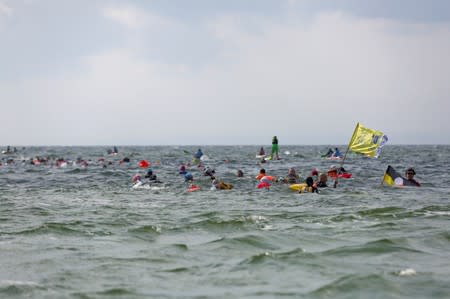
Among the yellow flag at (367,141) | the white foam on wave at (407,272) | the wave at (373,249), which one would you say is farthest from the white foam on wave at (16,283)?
the yellow flag at (367,141)

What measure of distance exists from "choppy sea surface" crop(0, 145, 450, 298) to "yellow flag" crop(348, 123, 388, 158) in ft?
5.32

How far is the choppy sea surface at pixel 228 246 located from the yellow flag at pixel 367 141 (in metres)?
1.62

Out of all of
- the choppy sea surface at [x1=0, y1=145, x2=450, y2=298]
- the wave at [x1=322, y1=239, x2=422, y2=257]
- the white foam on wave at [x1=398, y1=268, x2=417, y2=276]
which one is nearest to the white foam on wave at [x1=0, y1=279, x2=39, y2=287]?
the choppy sea surface at [x1=0, y1=145, x2=450, y2=298]

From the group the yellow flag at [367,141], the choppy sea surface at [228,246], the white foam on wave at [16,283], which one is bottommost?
the white foam on wave at [16,283]

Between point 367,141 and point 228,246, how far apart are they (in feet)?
32.0

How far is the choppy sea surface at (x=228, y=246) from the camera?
823 cm

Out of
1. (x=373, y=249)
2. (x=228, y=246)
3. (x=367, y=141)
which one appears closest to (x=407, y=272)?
(x=373, y=249)

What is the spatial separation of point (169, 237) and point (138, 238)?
672 mm

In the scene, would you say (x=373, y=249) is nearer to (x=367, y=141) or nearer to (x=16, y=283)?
(x=16, y=283)

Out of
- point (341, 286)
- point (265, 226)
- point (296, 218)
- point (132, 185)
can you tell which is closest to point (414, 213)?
point (296, 218)

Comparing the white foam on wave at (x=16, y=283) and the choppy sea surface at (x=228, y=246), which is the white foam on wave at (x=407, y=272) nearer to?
the choppy sea surface at (x=228, y=246)

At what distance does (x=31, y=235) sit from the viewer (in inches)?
496

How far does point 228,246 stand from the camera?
1120 centimetres

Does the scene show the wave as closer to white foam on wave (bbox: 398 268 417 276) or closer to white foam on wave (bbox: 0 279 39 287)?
white foam on wave (bbox: 398 268 417 276)
